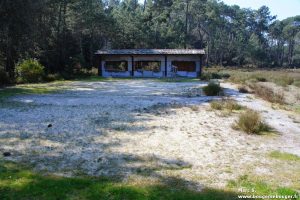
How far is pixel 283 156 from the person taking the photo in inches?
280

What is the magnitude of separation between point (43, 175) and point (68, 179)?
510mm

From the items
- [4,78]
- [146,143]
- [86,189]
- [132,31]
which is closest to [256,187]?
[86,189]

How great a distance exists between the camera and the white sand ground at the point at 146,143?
20.1ft

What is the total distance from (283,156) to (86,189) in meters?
4.05

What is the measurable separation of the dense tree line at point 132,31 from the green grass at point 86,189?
15449 millimetres

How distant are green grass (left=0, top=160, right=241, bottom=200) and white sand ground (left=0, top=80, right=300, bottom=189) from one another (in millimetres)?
350

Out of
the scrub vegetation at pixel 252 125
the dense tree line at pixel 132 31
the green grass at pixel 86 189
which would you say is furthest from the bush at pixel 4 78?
the green grass at pixel 86 189

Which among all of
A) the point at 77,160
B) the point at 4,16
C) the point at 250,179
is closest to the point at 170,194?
the point at 250,179

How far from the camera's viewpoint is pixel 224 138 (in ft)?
28.2

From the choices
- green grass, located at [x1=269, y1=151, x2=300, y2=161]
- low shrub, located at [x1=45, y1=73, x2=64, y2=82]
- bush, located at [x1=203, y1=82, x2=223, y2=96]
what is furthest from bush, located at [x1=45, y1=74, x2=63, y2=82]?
green grass, located at [x1=269, y1=151, x2=300, y2=161]

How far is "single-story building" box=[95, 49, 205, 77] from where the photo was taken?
34.7 metres

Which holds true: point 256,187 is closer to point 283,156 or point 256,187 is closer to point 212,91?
point 283,156

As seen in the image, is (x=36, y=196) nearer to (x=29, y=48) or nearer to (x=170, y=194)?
(x=170, y=194)

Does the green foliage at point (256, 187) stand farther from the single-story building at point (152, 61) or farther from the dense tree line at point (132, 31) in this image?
the single-story building at point (152, 61)
